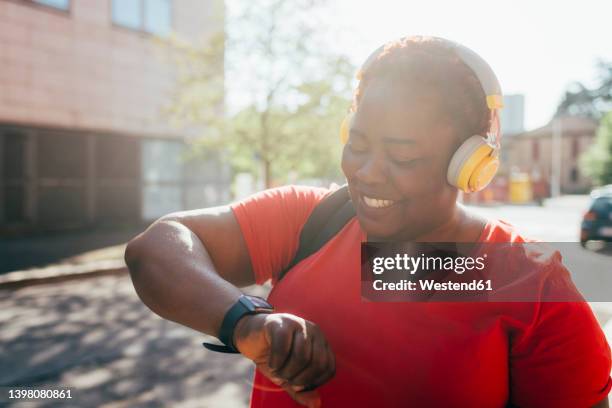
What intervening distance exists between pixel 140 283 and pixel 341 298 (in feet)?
1.40

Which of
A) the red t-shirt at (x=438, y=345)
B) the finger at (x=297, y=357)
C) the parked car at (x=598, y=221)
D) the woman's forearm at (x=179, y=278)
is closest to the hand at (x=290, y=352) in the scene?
the finger at (x=297, y=357)

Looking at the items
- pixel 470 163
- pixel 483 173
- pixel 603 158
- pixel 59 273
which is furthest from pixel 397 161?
pixel 603 158

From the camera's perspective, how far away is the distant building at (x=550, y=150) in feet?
206

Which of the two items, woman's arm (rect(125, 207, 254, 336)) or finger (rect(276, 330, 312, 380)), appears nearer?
finger (rect(276, 330, 312, 380))

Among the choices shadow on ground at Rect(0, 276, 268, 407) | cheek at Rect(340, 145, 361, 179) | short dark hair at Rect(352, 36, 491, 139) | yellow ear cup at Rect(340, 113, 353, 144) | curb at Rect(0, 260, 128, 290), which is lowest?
shadow on ground at Rect(0, 276, 268, 407)

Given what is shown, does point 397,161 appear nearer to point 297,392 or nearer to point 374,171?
point 374,171

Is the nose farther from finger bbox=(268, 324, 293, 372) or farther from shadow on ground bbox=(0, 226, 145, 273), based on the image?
shadow on ground bbox=(0, 226, 145, 273)

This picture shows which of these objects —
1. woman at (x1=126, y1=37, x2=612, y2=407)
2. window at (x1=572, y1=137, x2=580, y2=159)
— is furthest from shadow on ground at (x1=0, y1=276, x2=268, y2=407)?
window at (x1=572, y1=137, x2=580, y2=159)

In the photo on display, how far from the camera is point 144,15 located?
51.3 ft

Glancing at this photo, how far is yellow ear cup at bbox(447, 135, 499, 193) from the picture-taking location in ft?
4.08

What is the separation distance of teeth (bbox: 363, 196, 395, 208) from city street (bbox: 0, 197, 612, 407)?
3174 millimetres

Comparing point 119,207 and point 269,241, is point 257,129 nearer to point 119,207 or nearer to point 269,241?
point 119,207

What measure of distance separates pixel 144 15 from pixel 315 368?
641 inches

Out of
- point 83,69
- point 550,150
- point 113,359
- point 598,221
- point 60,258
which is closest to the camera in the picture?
point 113,359
